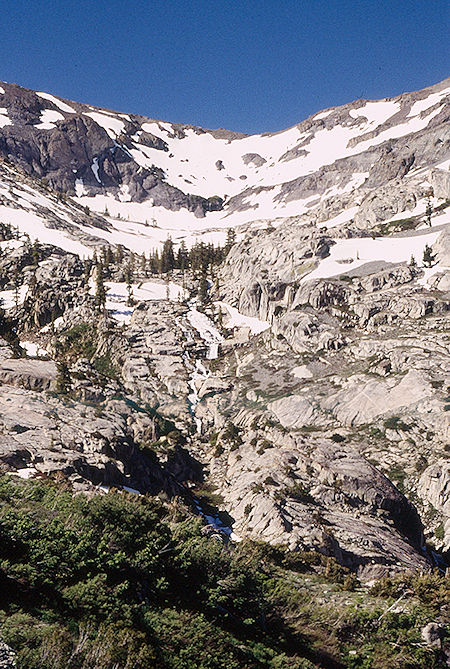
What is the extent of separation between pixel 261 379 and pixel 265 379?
2.14ft

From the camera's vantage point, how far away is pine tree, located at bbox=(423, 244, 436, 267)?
280ft

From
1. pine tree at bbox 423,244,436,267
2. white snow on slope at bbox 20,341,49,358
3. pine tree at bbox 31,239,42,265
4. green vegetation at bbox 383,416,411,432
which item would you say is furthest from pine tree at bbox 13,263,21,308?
pine tree at bbox 423,244,436,267

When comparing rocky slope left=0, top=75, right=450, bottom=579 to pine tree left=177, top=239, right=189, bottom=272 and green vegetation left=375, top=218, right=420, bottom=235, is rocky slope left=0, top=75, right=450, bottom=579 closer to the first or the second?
green vegetation left=375, top=218, right=420, bottom=235

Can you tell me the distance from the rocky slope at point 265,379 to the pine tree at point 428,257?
260mm

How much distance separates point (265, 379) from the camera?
69.8m

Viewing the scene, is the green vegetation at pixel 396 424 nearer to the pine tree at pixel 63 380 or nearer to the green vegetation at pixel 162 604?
the green vegetation at pixel 162 604

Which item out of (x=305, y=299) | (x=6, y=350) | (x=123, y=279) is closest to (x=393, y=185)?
(x=305, y=299)

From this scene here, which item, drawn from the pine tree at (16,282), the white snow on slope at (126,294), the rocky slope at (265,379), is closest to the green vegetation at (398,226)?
the rocky slope at (265,379)

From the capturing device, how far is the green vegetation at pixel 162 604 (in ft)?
41.0

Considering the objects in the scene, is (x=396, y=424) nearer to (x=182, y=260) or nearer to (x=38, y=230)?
(x=182, y=260)

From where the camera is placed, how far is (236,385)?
228 feet

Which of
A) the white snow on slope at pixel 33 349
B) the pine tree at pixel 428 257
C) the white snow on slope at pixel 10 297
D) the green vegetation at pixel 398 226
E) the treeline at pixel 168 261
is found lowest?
the white snow on slope at pixel 33 349

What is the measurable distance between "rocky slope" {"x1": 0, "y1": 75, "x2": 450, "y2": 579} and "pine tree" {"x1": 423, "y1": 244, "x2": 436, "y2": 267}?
260 millimetres

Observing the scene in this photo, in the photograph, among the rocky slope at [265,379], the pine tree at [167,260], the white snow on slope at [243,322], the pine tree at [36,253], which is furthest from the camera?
the pine tree at [167,260]
